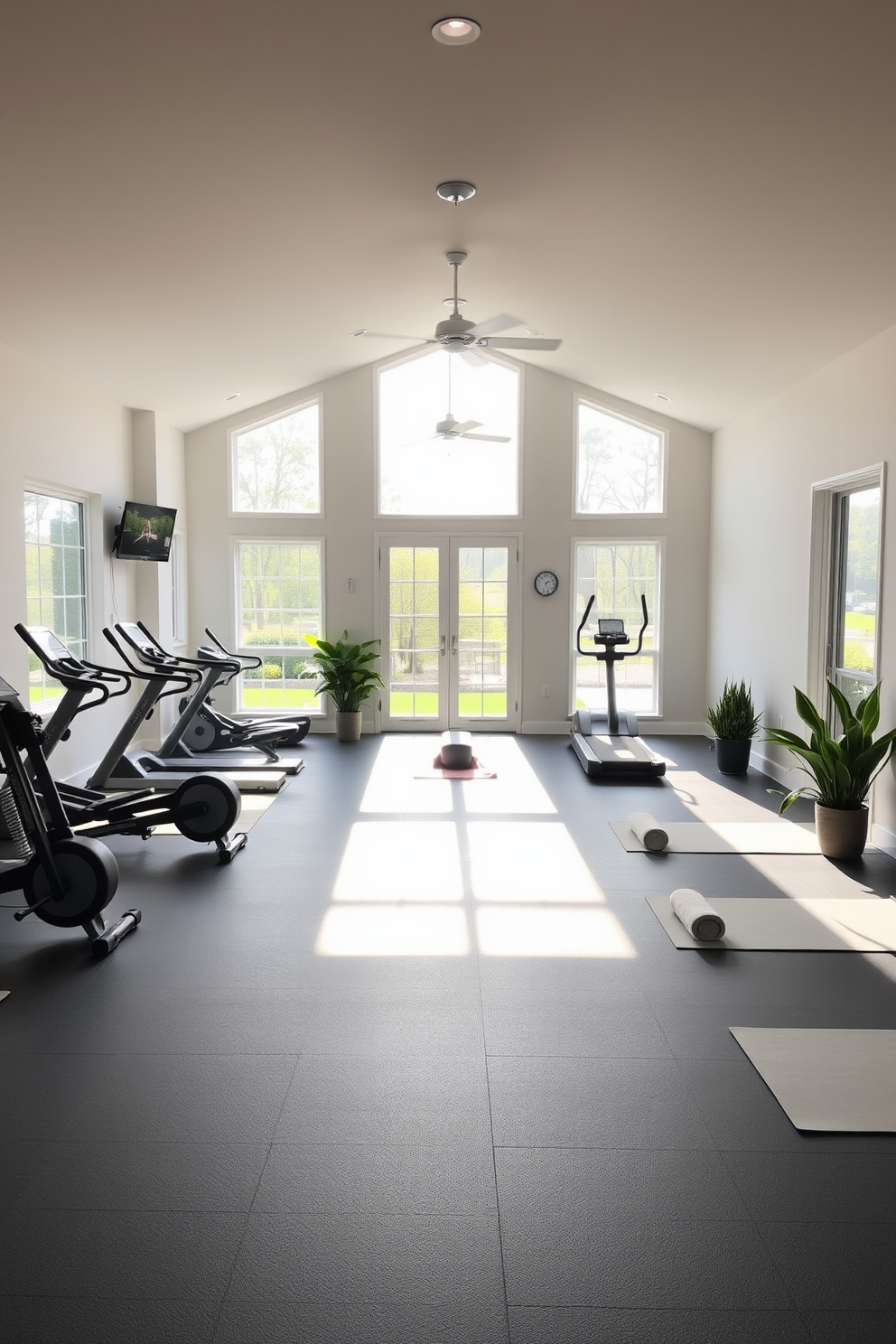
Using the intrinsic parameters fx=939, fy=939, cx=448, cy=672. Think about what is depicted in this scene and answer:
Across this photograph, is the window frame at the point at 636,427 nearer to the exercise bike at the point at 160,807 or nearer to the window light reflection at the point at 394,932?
the exercise bike at the point at 160,807

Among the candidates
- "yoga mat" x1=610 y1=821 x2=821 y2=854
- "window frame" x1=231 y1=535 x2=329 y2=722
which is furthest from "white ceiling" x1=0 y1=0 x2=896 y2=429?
"yoga mat" x1=610 y1=821 x2=821 y2=854

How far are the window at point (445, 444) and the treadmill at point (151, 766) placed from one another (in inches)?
137

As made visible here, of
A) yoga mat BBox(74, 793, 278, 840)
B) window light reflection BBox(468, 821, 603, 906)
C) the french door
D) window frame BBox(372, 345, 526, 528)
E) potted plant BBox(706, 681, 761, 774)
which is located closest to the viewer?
window light reflection BBox(468, 821, 603, 906)

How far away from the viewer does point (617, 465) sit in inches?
375

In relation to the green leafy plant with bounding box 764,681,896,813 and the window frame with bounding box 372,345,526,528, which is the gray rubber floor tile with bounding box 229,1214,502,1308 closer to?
the green leafy plant with bounding box 764,681,896,813

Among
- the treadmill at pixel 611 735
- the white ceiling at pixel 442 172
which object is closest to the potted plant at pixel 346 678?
the treadmill at pixel 611 735

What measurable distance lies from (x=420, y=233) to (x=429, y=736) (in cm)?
500

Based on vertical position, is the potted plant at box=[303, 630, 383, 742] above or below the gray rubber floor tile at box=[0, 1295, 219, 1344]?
above

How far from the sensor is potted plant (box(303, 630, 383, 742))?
9.18 meters

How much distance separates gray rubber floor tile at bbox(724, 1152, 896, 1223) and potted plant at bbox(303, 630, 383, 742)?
6940mm

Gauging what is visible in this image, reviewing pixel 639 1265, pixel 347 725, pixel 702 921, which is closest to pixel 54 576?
pixel 347 725

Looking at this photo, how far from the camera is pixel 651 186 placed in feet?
15.1

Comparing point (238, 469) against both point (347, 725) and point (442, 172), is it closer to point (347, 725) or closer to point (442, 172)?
point (347, 725)

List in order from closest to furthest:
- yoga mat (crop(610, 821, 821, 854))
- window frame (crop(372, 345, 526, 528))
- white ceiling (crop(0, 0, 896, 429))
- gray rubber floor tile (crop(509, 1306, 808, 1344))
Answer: gray rubber floor tile (crop(509, 1306, 808, 1344)) < white ceiling (crop(0, 0, 896, 429)) < yoga mat (crop(610, 821, 821, 854)) < window frame (crop(372, 345, 526, 528))
